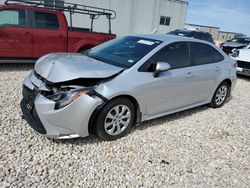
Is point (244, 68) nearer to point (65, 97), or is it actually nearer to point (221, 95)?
point (221, 95)

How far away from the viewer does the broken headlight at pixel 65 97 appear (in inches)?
116

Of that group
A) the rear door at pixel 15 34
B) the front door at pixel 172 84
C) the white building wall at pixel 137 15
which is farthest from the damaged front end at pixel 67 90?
the white building wall at pixel 137 15

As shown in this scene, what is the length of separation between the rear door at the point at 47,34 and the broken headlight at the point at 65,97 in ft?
14.5

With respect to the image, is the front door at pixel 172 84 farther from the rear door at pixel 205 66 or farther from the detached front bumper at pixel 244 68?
the detached front bumper at pixel 244 68

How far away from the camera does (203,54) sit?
15.4 ft

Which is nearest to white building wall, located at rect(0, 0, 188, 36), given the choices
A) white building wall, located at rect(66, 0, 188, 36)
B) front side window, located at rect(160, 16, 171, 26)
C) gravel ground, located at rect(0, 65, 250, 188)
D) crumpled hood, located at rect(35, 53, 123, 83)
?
white building wall, located at rect(66, 0, 188, 36)

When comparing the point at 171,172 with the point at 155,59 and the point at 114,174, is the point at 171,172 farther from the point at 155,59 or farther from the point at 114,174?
the point at 155,59

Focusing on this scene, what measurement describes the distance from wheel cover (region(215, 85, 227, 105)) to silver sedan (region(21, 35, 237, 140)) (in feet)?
2.01

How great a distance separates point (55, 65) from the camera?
3.28 meters

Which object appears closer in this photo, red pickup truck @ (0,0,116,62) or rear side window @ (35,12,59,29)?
red pickup truck @ (0,0,116,62)

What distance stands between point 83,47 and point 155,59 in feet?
14.4

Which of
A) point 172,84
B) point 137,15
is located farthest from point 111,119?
point 137,15

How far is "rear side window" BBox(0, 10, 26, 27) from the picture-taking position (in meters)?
6.38

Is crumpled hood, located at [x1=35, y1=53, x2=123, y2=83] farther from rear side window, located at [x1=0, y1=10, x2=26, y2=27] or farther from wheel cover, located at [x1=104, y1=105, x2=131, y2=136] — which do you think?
rear side window, located at [x1=0, y1=10, x2=26, y2=27]
